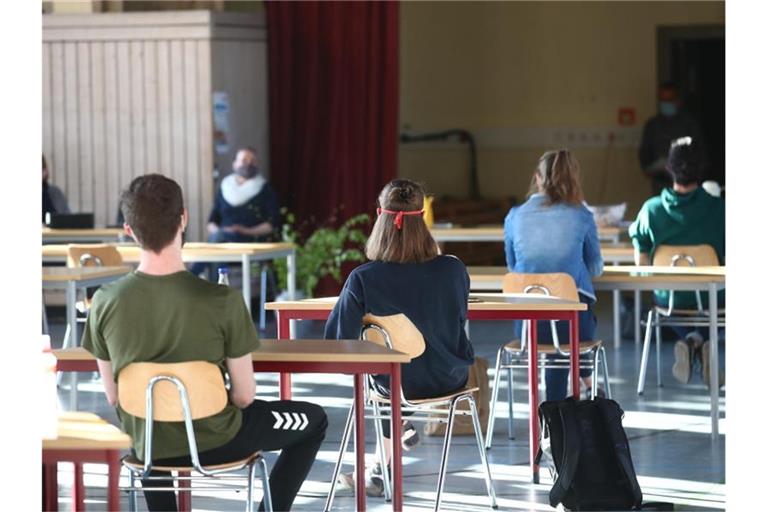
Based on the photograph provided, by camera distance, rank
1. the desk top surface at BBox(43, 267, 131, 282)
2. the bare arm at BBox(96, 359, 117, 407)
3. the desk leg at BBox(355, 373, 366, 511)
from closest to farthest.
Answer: the bare arm at BBox(96, 359, 117, 407) → the desk leg at BBox(355, 373, 366, 511) → the desk top surface at BBox(43, 267, 131, 282)

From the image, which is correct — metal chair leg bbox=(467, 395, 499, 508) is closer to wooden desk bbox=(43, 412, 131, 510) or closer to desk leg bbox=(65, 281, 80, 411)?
wooden desk bbox=(43, 412, 131, 510)

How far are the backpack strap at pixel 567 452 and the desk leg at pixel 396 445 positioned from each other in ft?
3.15

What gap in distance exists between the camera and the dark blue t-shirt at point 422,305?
209 inches

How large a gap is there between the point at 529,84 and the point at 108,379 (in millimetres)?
11311

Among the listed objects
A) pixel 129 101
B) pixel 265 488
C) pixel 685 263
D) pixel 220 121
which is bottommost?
pixel 265 488

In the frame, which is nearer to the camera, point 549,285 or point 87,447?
point 87,447

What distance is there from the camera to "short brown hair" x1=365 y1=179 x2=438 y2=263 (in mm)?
5367

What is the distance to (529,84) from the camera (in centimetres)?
1522

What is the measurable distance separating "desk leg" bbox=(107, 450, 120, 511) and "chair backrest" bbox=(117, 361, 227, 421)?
518mm

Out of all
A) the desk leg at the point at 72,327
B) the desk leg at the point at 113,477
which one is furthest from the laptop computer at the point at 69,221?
the desk leg at the point at 113,477

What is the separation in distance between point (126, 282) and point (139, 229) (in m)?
0.15

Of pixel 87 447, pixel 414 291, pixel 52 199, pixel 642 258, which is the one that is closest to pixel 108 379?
pixel 87 447

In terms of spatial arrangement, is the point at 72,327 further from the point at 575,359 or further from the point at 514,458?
the point at 575,359

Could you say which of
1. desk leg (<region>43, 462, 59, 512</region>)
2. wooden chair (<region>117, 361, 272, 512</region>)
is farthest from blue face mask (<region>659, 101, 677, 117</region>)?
desk leg (<region>43, 462, 59, 512</region>)
